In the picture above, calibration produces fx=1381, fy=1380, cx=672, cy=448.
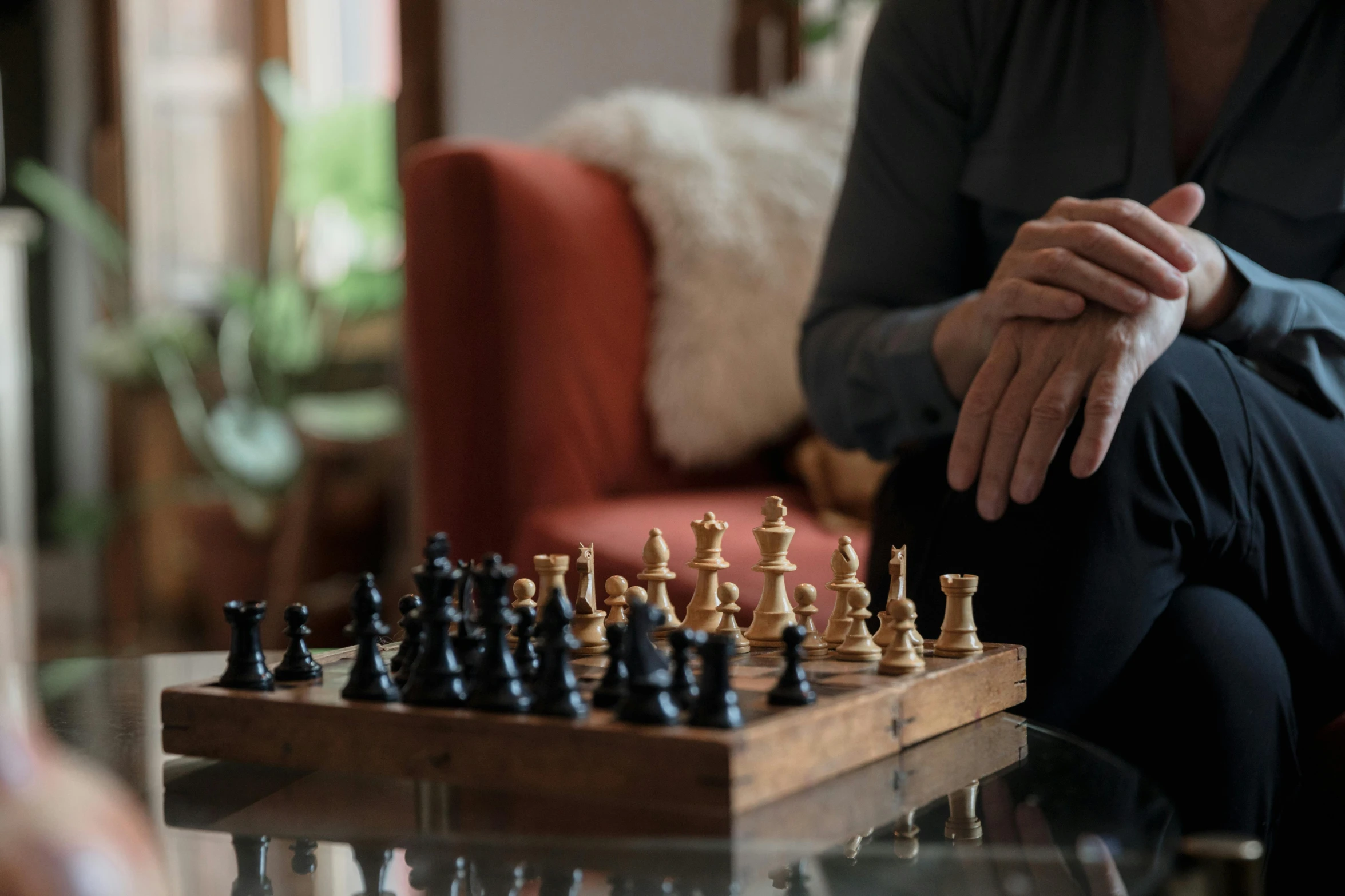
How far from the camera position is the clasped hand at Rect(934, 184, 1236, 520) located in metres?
0.86

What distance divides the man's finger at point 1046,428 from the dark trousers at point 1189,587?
12 mm

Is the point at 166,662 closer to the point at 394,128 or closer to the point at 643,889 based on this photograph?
the point at 643,889

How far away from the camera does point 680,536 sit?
4.50ft

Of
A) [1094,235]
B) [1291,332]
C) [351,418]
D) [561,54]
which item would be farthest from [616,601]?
[351,418]

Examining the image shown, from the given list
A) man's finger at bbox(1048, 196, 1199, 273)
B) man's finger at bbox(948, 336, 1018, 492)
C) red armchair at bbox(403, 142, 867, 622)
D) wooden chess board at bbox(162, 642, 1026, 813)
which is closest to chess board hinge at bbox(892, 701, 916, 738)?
wooden chess board at bbox(162, 642, 1026, 813)

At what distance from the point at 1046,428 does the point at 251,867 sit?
55cm

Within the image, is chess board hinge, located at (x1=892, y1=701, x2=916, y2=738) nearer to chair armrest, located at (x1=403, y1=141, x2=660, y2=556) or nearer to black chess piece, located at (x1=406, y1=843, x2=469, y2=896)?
black chess piece, located at (x1=406, y1=843, x2=469, y2=896)

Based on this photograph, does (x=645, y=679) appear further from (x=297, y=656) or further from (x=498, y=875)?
(x=297, y=656)

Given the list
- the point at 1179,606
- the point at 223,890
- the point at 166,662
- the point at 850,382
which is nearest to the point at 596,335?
the point at 850,382

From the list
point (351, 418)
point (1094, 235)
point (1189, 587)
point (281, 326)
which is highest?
point (1094, 235)

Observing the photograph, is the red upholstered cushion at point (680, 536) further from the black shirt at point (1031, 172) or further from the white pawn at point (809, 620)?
the white pawn at point (809, 620)

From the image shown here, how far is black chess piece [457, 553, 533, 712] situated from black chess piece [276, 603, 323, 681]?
0.11 meters

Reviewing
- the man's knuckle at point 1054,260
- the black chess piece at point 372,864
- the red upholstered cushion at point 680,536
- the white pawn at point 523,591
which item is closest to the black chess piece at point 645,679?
the black chess piece at point 372,864

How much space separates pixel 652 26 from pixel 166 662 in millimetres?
2139
